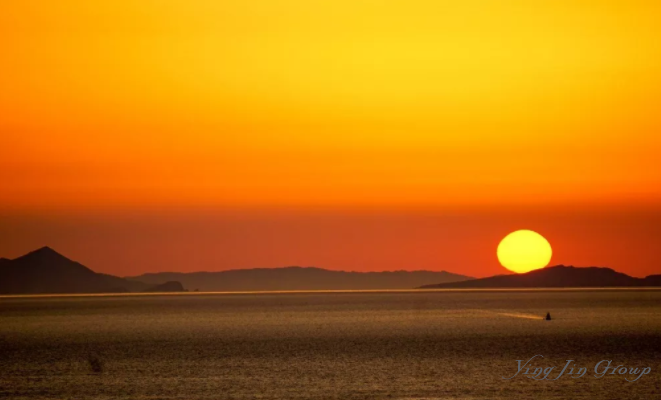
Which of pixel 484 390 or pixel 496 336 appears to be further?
pixel 496 336

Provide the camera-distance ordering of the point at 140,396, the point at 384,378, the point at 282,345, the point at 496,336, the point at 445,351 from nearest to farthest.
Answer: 1. the point at 140,396
2. the point at 384,378
3. the point at 445,351
4. the point at 282,345
5. the point at 496,336

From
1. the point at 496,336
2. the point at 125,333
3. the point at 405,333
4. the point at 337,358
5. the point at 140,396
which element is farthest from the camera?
the point at 125,333

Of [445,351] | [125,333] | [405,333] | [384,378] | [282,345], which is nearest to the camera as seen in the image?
[384,378]

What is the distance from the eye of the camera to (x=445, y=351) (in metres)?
82.4

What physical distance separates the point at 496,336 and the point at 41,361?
53.4m

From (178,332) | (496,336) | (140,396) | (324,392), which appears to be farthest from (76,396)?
(178,332)

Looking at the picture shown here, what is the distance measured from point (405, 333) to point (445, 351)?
3324 centimetres

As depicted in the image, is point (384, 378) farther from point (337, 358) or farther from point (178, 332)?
point (178, 332)

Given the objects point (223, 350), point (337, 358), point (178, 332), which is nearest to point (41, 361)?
point (223, 350)

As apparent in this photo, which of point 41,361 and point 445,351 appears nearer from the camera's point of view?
point 41,361

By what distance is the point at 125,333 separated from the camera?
4862 inches

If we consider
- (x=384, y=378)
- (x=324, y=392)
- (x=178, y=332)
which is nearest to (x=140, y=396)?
(x=324, y=392)

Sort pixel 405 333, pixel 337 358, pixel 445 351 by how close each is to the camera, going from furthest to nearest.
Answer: pixel 405 333
pixel 445 351
pixel 337 358

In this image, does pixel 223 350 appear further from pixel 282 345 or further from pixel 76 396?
pixel 76 396
